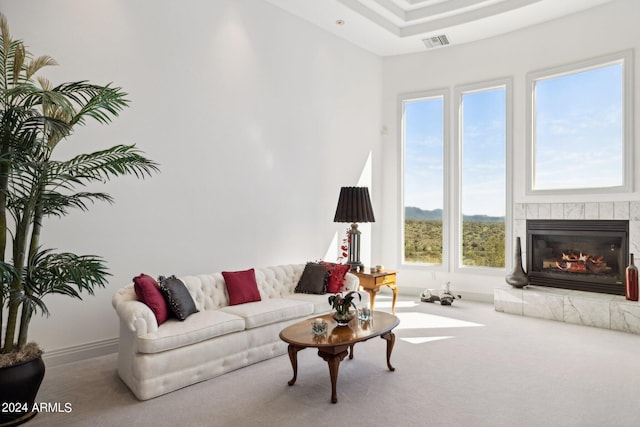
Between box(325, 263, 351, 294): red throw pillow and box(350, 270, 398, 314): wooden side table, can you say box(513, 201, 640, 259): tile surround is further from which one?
box(325, 263, 351, 294): red throw pillow

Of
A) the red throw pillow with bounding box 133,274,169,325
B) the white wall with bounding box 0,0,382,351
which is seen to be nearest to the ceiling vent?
the white wall with bounding box 0,0,382,351

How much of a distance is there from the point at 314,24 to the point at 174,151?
309 cm

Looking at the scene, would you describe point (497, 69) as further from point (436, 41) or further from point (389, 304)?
point (389, 304)

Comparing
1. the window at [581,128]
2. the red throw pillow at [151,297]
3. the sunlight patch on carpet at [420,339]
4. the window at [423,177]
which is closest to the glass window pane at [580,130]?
the window at [581,128]

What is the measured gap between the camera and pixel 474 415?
290 centimetres

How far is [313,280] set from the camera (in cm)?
503

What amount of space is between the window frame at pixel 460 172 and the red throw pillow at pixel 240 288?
12.3 ft

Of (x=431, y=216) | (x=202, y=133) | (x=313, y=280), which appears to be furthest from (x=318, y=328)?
(x=431, y=216)

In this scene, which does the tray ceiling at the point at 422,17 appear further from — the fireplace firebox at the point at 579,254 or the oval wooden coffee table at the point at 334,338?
the oval wooden coffee table at the point at 334,338

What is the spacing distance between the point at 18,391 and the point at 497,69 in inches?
274

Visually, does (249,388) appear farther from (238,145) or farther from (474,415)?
(238,145)

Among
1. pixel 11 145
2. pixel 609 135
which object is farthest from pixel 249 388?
pixel 609 135

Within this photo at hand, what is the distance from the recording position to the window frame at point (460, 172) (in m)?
6.47

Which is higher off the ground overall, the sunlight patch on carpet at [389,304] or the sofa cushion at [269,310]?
the sofa cushion at [269,310]
